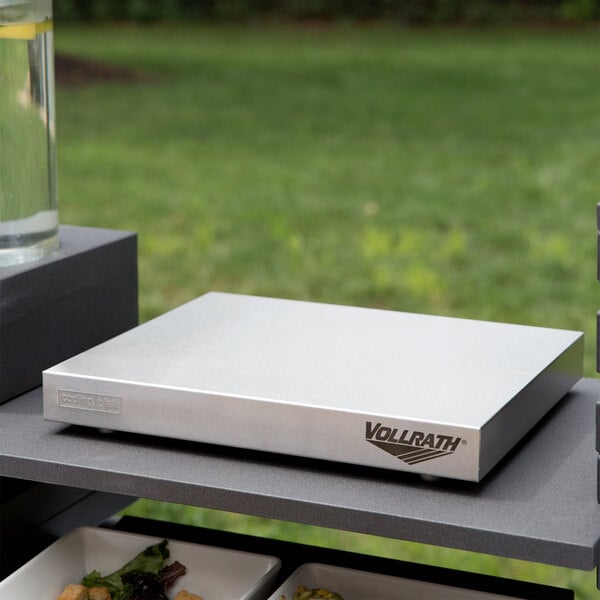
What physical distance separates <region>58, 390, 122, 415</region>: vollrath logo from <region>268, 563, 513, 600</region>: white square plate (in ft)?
0.86

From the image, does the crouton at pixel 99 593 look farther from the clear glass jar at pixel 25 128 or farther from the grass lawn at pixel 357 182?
the grass lawn at pixel 357 182

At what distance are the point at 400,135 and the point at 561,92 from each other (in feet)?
4.89

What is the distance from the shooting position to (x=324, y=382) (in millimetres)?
1105

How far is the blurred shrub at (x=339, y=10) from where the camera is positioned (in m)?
10.6

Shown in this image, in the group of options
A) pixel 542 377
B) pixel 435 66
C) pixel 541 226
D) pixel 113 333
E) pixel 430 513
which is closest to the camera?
pixel 430 513

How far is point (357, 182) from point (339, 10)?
20.2 ft

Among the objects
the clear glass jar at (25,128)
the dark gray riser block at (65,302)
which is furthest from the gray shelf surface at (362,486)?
the clear glass jar at (25,128)

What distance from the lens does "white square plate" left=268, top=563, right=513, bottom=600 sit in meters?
1.20

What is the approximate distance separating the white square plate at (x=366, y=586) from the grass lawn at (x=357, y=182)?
98cm

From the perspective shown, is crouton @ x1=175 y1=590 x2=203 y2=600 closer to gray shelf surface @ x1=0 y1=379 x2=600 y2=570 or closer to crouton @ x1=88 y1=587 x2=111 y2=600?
crouton @ x1=88 y1=587 x2=111 y2=600

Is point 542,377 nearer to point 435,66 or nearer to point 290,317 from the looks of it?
point 290,317

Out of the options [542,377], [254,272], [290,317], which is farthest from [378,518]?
[254,272]

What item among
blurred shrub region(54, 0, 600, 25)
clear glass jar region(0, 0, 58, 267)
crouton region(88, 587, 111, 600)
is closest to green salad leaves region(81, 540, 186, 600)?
crouton region(88, 587, 111, 600)

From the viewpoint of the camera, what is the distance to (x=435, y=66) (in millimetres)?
8344
